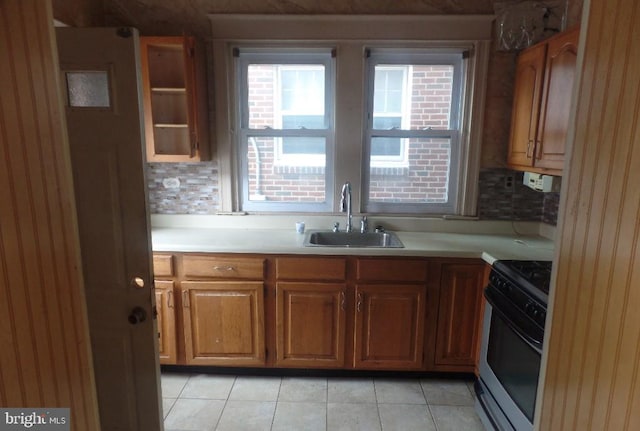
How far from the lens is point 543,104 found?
7.04 feet

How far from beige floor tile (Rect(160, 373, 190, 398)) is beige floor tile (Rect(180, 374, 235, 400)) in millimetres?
34

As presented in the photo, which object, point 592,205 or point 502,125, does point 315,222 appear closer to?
point 502,125

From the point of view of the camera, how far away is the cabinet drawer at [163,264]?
2.30 metres

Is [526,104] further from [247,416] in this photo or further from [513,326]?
[247,416]

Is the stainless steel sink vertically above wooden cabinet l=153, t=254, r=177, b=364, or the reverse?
the stainless steel sink

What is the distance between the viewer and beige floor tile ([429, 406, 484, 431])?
2084 mm

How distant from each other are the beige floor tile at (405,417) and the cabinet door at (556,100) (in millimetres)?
1538

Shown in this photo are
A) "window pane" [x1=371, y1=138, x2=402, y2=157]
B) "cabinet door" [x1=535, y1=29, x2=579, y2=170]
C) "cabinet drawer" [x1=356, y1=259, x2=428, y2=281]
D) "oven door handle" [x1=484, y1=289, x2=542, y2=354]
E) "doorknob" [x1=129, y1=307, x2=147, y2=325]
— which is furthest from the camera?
"window pane" [x1=371, y1=138, x2=402, y2=157]

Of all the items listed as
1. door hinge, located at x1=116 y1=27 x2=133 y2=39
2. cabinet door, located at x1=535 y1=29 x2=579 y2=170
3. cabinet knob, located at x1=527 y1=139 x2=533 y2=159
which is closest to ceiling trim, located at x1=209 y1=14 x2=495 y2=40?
cabinet door, located at x1=535 y1=29 x2=579 y2=170

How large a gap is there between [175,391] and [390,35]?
8.74ft

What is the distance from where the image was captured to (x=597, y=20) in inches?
28.6

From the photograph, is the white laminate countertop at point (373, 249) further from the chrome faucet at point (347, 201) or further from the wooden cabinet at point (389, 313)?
Answer: the chrome faucet at point (347, 201)

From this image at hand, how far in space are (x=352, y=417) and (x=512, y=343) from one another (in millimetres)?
962

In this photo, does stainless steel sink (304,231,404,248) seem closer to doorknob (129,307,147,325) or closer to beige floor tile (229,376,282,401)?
beige floor tile (229,376,282,401)
